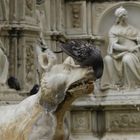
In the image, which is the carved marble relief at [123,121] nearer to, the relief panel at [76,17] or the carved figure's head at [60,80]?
the relief panel at [76,17]

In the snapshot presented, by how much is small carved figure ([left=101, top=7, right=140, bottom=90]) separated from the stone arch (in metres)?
0.64

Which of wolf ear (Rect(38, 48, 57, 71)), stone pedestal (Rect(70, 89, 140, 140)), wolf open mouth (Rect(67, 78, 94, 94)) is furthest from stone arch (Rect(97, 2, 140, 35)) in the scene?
wolf open mouth (Rect(67, 78, 94, 94))

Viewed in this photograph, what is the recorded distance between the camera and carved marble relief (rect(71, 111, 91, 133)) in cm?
1270

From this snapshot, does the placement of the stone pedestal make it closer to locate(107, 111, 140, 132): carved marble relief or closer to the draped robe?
locate(107, 111, 140, 132): carved marble relief

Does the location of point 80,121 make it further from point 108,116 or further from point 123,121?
point 123,121

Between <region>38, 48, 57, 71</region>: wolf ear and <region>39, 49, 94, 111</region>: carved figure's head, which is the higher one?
<region>38, 48, 57, 71</region>: wolf ear

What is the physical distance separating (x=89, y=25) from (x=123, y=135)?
3.43 m

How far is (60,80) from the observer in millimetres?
3869

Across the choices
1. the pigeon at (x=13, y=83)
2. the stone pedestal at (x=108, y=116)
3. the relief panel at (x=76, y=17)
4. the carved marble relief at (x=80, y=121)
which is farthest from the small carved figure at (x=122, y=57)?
the pigeon at (x=13, y=83)

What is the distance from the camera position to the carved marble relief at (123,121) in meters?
12.4

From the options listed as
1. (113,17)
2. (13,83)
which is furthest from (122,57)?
(13,83)

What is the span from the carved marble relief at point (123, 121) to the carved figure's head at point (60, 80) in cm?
865

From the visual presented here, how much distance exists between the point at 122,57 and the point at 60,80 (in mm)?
9224

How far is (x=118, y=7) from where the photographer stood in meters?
14.4
